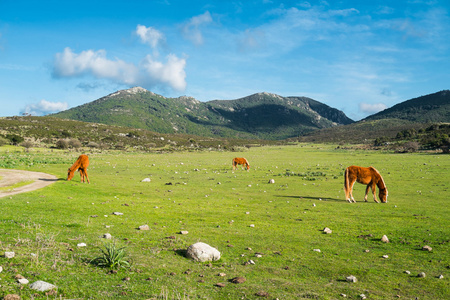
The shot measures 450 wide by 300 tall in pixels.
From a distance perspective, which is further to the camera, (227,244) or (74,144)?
(74,144)

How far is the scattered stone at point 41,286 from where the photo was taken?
6398 mm

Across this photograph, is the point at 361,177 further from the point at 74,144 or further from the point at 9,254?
the point at 74,144

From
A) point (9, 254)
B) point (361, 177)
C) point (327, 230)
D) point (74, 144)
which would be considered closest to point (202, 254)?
point (9, 254)

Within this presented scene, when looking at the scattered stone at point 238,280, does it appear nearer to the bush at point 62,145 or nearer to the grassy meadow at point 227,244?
the grassy meadow at point 227,244

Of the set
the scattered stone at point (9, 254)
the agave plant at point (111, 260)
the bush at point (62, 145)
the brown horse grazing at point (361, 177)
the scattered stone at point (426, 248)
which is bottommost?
the scattered stone at point (426, 248)

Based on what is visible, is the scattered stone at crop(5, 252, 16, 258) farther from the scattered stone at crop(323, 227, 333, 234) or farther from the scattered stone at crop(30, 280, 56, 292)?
the scattered stone at crop(323, 227, 333, 234)

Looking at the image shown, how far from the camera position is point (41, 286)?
6469 millimetres

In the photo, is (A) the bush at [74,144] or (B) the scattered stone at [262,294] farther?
(A) the bush at [74,144]

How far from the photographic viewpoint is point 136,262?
866 cm

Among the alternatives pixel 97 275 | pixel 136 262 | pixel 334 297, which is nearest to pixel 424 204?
pixel 334 297

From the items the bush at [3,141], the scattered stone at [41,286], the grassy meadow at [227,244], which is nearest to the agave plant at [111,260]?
the grassy meadow at [227,244]

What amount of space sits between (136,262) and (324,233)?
339 inches

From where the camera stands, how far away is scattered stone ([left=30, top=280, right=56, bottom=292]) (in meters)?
6.40

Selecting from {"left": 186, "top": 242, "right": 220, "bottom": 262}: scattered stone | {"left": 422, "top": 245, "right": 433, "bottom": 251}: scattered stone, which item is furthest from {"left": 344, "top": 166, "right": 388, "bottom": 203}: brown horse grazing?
{"left": 186, "top": 242, "right": 220, "bottom": 262}: scattered stone
